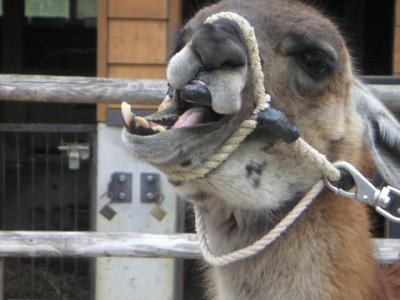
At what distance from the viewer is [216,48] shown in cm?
225

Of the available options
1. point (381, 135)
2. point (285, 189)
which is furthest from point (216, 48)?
point (381, 135)

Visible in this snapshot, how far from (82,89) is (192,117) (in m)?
1.83

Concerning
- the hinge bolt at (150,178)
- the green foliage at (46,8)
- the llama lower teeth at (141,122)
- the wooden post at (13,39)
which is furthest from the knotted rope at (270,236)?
the wooden post at (13,39)

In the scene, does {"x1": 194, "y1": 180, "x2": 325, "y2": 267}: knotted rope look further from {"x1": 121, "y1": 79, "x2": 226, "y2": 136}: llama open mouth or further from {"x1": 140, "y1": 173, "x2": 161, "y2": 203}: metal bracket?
{"x1": 140, "y1": 173, "x2": 161, "y2": 203}: metal bracket

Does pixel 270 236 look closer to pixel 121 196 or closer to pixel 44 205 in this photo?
→ pixel 121 196

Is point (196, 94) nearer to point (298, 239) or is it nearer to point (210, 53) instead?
point (210, 53)

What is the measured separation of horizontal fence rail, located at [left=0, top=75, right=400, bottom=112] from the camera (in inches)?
158

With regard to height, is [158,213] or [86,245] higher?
[86,245]

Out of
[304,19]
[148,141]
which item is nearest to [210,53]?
[148,141]

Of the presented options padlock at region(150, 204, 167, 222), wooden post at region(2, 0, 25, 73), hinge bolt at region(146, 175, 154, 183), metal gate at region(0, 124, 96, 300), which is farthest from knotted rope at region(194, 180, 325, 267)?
wooden post at region(2, 0, 25, 73)

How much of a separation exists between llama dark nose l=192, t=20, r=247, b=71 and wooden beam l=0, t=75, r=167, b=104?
67.6 inches

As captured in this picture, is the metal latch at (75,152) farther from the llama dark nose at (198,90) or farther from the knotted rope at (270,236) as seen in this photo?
the llama dark nose at (198,90)

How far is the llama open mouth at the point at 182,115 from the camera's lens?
227 cm

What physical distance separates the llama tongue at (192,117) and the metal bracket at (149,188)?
3.65 meters
